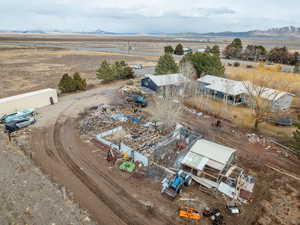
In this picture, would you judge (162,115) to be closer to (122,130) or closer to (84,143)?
(122,130)

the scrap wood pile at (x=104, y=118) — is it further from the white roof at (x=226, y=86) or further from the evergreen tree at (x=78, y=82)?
the white roof at (x=226, y=86)

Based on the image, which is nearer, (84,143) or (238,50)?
(84,143)

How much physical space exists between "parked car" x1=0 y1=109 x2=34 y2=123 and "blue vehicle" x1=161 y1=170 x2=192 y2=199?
19.3m

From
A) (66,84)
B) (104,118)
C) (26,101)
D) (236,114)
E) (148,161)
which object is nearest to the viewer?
(148,161)

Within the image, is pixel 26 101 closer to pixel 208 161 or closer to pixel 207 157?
pixel 207 157

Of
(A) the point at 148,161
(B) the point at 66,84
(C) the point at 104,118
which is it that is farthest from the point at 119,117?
(B) the point at 66,84

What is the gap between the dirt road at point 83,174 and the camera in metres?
10.9

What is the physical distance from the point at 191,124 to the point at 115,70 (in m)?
24.4

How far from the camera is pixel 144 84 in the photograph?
36.0m

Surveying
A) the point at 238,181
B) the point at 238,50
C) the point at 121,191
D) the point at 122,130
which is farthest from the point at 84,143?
the point at 238,50

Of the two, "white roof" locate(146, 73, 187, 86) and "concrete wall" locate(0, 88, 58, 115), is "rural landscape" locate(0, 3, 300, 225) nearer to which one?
"concrete wall" locate(0, 88, 58, 115)

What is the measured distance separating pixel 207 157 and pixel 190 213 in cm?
468

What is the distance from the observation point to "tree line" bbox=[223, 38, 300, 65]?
58.2 m

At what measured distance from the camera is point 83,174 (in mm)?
13977
